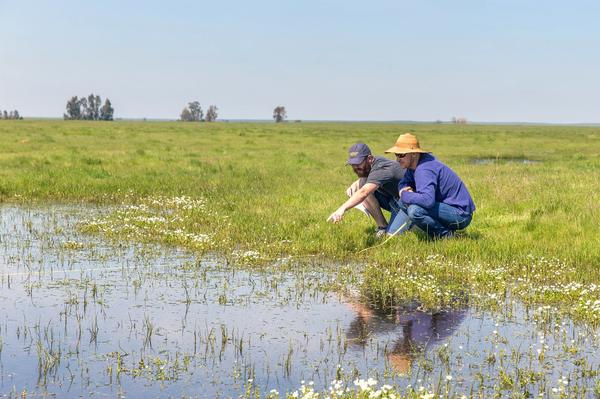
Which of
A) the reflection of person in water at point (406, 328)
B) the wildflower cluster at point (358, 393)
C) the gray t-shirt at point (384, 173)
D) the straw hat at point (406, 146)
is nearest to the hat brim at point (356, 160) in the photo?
the gray t-shirt at point (384, 173)

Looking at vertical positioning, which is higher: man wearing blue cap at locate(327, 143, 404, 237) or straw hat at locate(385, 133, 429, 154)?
straw hat at locate(385, 133, 429, 154)

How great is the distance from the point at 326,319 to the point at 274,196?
10.7 m

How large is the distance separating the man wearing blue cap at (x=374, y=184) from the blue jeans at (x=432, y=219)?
15 centimetres

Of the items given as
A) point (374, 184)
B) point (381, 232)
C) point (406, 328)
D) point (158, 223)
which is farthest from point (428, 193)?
point (158, 223)

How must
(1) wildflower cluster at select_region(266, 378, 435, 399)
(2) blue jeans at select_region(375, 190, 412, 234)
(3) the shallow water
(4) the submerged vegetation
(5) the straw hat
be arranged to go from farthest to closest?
(2) blue jeans at select_region(375, 190, 412, 234), (5) the straw hat, (4) the submerged vegetation, (3) the shallow water, (1) wildflower cluster at select_region(266, 378, 435, 399)

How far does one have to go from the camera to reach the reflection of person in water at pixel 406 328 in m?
7.42

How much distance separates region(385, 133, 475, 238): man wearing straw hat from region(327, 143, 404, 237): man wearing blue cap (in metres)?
0.26

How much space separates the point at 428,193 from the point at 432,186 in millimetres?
133

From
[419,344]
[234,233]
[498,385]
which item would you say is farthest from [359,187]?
[498,385]

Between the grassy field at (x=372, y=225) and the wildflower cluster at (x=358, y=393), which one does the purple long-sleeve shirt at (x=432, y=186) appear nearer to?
the grassy field at (x=372, y=225)

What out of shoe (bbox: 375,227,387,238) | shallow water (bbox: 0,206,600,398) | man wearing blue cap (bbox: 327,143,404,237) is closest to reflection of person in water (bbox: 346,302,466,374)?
shallow water (bbox: 0,206,600,398)

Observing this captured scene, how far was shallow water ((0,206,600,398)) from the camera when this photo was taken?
6602 millimetres

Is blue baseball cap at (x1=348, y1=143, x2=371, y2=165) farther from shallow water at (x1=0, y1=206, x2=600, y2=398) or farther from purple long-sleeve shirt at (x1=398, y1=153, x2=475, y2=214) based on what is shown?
shallow water at (x1=0, y1=206, x2=600, y2=398)

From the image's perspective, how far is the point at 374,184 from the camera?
1205 cm
